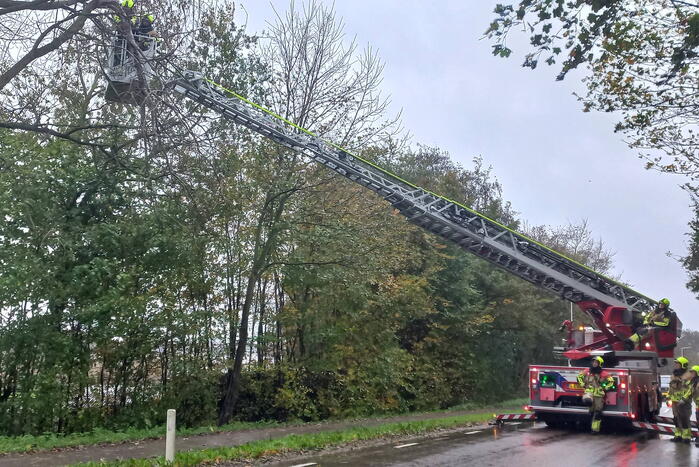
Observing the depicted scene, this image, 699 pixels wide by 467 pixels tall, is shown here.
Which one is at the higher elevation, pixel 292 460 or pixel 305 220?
pixel 305 220

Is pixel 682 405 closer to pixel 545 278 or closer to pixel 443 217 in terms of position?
pixel 545 278

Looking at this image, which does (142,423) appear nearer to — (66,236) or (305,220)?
(66,236)

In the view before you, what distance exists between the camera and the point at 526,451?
36.7ft

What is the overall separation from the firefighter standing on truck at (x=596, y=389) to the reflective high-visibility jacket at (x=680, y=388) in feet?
3.82

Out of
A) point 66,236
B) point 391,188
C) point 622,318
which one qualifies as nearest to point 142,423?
point 66,236

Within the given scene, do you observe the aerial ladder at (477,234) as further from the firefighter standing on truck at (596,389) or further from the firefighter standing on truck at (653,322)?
the firefighter standing on truck at (596,389)

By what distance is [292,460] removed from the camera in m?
10.3

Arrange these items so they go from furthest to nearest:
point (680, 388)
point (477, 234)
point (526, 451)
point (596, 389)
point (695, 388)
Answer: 1. point (477, 234)
2. point (596, 389)
3. point (680, 388)
4. point (695, 388)
5. point (526, 451)

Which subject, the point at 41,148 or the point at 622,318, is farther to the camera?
the point at 622,318

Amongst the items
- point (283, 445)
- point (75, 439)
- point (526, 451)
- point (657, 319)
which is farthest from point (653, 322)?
point (75, 439)

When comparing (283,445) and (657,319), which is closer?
(283,445)

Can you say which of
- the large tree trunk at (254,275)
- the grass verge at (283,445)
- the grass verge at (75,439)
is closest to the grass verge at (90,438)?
the grass verge at (75,439)

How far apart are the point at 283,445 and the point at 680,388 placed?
8.16 meters

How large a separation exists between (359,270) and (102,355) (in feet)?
20.7
